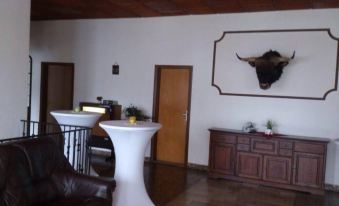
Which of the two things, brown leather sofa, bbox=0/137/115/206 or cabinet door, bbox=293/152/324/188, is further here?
cabinet door, bbox=293/152/324/188

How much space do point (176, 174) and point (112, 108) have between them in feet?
6.52

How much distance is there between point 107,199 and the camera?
3008 mm

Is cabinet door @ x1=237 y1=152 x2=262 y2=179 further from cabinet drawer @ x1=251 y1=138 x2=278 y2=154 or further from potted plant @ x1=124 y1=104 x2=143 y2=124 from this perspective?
potted plant @ x1=124 y1=104 x2=143 y2=124

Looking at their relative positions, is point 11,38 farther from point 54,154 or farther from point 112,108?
point 112,108

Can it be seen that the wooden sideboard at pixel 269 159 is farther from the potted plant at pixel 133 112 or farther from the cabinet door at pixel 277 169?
the potted plant at pixel 133 112

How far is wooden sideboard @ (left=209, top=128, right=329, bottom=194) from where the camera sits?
500 cm

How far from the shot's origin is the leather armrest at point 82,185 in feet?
9.98

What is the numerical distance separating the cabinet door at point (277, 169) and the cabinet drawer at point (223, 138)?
60 centimetres

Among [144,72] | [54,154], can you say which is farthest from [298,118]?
[54,154]

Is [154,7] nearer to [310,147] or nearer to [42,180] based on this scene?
[310,147]

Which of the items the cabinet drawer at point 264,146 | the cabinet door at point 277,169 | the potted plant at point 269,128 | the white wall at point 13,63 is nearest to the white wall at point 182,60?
the potted plant at point 269,128

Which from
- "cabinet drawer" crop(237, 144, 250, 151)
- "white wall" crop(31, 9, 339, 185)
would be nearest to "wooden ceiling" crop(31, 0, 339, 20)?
"white wall" crop(31, 9, 339, 185)

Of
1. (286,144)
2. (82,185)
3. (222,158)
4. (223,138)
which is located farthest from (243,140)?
(82,185)

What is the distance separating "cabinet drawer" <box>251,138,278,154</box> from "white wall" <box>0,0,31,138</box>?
141 inches
